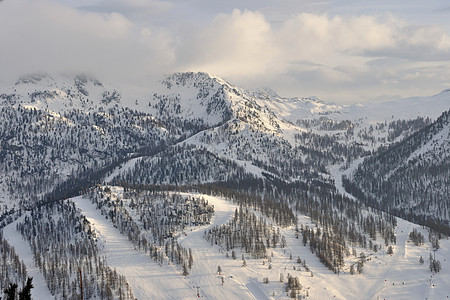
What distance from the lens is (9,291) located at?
216ft
